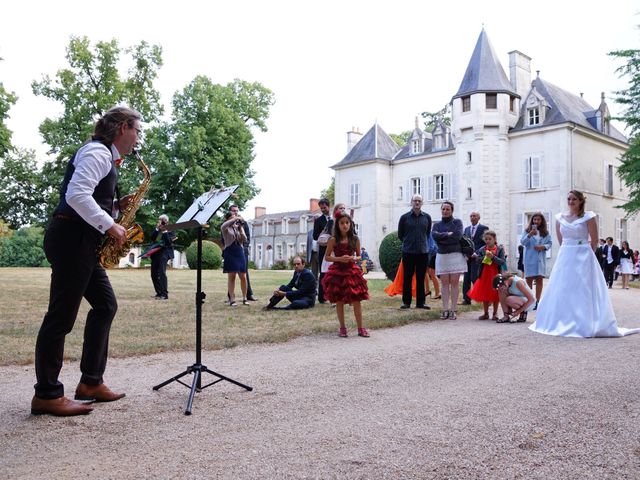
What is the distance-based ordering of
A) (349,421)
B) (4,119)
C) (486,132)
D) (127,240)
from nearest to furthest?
(349,421) < (127,240) < (4,119) < (486,132)

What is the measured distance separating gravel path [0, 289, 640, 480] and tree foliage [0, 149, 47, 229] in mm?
38046

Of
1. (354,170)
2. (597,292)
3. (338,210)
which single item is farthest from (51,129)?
(597,292)

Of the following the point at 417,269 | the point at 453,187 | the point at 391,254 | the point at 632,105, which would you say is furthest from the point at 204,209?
the point at 453,187

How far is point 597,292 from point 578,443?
560cm

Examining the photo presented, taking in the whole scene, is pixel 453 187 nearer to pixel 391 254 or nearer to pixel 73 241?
pixel 391 254

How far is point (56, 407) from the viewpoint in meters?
4.06

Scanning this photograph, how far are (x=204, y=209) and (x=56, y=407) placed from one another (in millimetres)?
1845

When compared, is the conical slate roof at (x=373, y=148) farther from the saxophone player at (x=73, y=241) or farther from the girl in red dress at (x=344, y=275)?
the saxophone player at (x=73, y=241)

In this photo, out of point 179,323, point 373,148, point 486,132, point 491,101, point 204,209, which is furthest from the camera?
point 373,148

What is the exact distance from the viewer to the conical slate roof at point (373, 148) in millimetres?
43688

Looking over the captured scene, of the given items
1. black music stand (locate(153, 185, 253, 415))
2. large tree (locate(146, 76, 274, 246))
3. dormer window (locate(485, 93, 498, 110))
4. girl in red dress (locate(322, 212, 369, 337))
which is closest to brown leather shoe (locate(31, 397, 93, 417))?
black music stand (locate(153, 185, 253, 415))

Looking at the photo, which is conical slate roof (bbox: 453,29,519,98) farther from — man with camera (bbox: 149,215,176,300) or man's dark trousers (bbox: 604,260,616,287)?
man with camera (bbox: 149,215,176,300)

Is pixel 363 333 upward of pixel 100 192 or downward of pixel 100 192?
downward

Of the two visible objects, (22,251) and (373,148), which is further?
(22,251)
